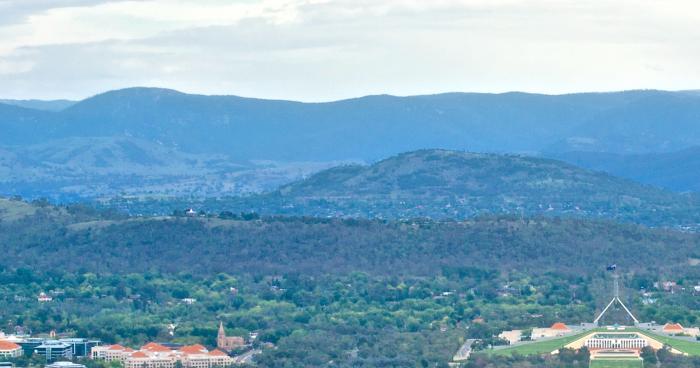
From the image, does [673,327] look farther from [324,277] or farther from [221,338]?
[324,277]

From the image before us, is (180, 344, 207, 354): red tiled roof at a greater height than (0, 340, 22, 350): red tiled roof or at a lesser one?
lesser

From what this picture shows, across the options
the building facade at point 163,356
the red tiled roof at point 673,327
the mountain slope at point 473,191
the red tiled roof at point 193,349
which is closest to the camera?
the building facade at point 163,356

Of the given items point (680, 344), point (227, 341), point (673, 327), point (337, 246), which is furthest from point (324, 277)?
point (680, 344)

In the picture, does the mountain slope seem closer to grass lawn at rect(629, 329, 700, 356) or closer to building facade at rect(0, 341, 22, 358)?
grass lawn at rect(629, 329, 700, 356)

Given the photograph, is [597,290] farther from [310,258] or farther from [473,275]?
[310,258]

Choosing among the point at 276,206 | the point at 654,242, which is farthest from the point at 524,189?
the point at 654,242

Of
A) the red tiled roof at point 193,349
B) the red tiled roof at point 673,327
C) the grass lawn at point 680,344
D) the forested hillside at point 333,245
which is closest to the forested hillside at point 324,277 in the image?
the forested hillside at point 333,245

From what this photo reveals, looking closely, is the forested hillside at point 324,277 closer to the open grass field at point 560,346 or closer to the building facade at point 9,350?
the open grass field at point 560,346

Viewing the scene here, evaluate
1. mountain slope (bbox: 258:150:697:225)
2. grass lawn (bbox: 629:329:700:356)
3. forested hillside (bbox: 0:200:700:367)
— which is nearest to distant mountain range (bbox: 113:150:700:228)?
mountain slope (bbox: 258:150:697:225)
